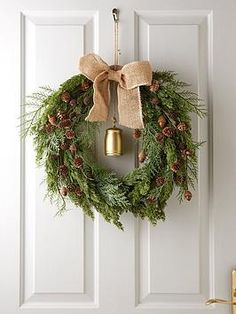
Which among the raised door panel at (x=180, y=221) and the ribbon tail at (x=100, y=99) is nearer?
the ribbon tail at (x=100, y=99)

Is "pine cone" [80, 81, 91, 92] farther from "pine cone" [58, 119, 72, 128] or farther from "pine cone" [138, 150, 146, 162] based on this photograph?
"pine cone" [138, 150, 146, 162]

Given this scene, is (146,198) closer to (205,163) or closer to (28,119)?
(205,163)

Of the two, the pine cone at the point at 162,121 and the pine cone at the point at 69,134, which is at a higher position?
the pine cone at the point at 162,121

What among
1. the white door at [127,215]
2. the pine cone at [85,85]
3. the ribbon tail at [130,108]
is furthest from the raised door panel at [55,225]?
the ribbon tail at [130,108]

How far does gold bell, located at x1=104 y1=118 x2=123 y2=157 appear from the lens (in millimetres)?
1627

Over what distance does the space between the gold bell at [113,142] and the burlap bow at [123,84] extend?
0.13ft

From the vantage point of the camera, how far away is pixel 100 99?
5.26 feet

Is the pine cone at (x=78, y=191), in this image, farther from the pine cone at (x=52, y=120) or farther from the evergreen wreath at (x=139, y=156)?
the pine cone at (x=52, y=120)

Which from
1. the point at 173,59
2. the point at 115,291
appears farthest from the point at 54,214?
the point at 173,59

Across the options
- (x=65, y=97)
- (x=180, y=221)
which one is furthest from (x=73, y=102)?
(x=180, y=221)

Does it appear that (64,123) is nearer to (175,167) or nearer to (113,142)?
(113,142)

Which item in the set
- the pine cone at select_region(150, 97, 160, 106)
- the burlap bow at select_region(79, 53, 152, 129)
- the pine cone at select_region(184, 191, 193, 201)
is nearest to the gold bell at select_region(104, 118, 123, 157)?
the burlap bow at select_region(79, 53, 152, 129)

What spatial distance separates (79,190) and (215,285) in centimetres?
55

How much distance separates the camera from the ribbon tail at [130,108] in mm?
1588
